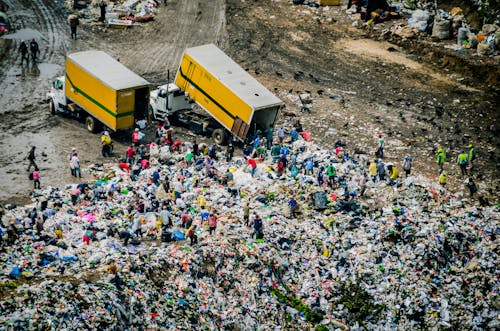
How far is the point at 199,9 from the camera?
3925cm

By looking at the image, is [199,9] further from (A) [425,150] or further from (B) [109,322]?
(B) [109,322]

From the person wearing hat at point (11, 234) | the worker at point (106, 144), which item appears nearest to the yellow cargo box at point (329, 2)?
the worker at point (106, 144)

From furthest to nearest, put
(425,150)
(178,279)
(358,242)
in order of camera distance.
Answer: (425,150), (358,242), (178,279)

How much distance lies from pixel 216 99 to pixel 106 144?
Answer: 4.88 metres

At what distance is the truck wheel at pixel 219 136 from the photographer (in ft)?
86.8

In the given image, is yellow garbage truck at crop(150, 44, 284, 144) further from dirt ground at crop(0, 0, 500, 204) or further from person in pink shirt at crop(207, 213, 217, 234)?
person in pink shirt at crop(207, 213, 217, 234)

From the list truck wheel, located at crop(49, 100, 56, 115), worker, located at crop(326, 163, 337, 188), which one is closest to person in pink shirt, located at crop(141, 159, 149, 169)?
truck wheel, located at crop(49, 100, 56, 115)

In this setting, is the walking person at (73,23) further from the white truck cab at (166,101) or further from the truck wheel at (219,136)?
the truck wheel at (219,136)

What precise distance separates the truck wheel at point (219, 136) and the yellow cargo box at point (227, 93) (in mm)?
438

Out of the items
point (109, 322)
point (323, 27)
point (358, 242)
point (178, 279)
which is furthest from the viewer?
point (323, 27)

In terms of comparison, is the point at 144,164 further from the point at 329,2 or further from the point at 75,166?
the point at 329,2

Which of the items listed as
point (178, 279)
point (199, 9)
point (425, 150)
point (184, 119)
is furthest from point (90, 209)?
point (199, 9)

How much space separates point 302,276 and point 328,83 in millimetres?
13798

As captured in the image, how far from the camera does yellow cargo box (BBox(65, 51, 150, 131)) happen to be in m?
24.9
